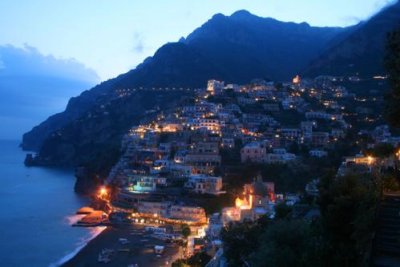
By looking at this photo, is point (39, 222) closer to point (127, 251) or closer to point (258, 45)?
point (127, 251)

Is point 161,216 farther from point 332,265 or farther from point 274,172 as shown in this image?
→ point 332,265

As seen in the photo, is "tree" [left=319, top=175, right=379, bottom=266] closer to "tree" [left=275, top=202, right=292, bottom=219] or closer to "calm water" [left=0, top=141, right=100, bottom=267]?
"tree" [left=275, top=202, right=292, bottom=219]

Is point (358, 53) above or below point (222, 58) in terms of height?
below

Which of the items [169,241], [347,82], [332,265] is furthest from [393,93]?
[347,82]

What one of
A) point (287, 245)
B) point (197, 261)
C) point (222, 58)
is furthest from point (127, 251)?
point (222, 58)

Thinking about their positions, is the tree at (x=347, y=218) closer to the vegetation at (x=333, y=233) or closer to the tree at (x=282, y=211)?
the vegetation at (x=333, y=233)

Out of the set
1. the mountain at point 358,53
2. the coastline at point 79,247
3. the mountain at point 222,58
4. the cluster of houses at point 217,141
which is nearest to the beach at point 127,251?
the coastline at point 79,247
